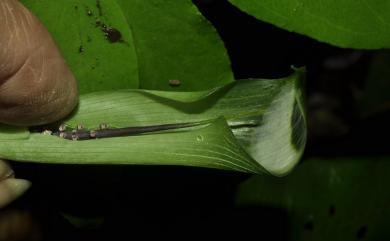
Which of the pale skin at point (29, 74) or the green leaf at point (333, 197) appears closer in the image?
the pale skin at point (29, 74)

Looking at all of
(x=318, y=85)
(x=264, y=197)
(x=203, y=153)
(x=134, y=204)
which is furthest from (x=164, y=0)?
(x=318, y=85)

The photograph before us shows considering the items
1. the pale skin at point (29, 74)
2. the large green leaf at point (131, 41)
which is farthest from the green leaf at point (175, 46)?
the pale skin at point (29, 74)

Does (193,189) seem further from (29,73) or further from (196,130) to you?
(29,73)

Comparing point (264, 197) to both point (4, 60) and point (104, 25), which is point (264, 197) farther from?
point (4, 60)

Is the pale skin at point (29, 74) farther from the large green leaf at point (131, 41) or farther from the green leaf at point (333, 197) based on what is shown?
the green leaf at point (333, 197)

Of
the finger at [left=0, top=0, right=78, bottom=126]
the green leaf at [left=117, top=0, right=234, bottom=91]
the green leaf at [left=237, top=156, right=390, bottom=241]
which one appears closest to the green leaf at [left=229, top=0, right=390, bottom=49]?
the green leaf at [left=117, top=0, right=234, bottom=91]

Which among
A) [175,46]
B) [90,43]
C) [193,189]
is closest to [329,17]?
[175,46]
